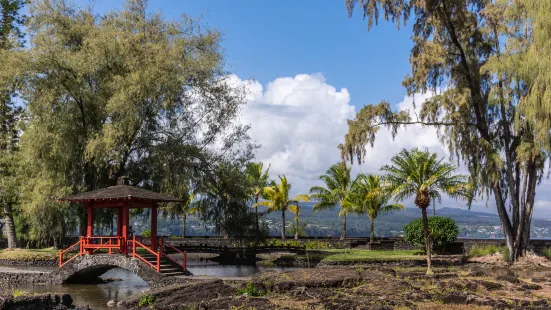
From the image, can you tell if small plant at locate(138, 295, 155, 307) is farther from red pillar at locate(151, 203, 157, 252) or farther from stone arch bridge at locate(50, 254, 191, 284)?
red pillar at locate(151, 203, 157, 252)

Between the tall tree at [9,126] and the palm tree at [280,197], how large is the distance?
19568 mm

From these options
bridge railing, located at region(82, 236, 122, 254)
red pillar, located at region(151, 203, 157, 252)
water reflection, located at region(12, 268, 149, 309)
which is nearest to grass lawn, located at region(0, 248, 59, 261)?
water reflection, located at region(12, 268, 149, 309)

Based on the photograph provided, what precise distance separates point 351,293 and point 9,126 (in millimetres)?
25311

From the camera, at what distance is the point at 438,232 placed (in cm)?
3200

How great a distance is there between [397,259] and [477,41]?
1297 centimetres

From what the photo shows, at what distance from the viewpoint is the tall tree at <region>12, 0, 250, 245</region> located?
26188mm

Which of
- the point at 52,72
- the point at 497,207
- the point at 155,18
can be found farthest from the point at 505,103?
the point at 52,72

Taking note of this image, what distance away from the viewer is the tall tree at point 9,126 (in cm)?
2861

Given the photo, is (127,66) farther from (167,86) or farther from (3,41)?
(3,41)

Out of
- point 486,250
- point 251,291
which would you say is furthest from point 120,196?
point 486,250

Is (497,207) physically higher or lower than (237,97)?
lower

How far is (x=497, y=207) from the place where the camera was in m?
30.0

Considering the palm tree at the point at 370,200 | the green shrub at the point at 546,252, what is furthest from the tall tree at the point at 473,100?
the palm tree at the point at 370,200

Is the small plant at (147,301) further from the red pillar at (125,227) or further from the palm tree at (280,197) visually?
the palm tree at (280,197)
